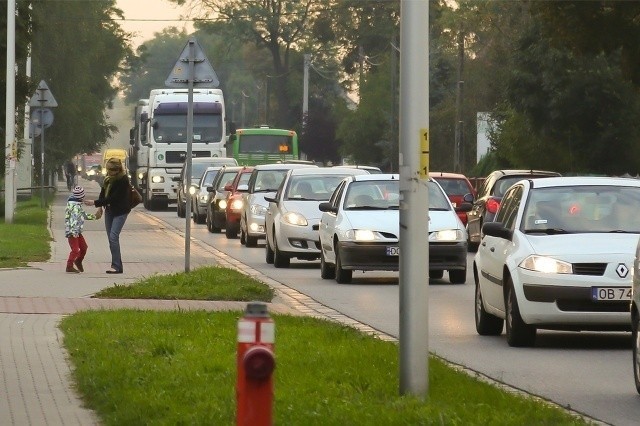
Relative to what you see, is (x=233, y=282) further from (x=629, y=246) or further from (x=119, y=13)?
(x=119, y=13)

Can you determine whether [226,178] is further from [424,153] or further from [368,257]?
[424,153]

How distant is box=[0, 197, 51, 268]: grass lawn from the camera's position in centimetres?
2730

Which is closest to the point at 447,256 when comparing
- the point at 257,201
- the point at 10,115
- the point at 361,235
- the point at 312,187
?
the point at 361,235

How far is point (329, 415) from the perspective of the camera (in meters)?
9.33

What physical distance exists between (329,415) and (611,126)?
39.7 meters

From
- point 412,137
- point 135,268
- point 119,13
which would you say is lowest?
point 135,268

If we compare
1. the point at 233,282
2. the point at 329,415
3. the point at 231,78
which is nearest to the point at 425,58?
the point at 329,415

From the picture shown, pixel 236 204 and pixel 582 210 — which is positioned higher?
pixel 582 210

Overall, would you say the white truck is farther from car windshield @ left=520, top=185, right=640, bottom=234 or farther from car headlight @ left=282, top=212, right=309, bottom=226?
car windshield @ left=520, top=185, right=640, bottom=234

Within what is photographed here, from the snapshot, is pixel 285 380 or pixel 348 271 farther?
pixel 348 271

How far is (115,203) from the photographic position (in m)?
24.9

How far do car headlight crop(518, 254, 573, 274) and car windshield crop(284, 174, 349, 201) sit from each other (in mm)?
14000

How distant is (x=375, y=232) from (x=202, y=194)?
25332 millimetres

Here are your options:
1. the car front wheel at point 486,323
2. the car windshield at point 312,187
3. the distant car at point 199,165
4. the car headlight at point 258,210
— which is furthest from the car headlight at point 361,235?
the distant car at point 199,165
